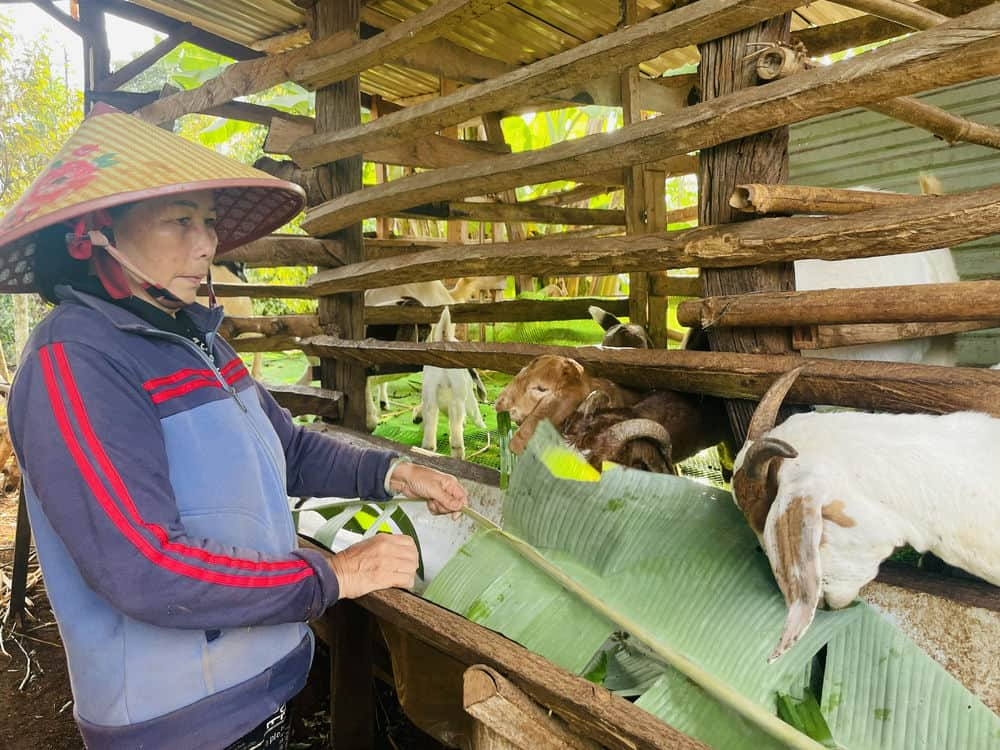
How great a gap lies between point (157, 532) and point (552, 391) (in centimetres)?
175

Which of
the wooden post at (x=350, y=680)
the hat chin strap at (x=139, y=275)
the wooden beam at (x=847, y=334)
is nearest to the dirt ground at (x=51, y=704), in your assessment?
the wooden post at (x=350, y=680)

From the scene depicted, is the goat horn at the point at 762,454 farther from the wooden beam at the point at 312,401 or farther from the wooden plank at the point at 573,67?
the wooden beam at the point at 312,401

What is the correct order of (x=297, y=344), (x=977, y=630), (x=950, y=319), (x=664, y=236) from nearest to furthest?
(x=977, y=630) → (x=950, y=319) → (x=664, y=236) → (x=297, y=344)

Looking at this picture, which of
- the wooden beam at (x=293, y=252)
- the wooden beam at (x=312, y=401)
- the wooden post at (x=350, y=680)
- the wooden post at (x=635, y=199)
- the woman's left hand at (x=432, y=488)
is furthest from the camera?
the wooden post at (x=635, y=199)

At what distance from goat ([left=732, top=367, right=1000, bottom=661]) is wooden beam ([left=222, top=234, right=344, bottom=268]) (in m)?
3.13

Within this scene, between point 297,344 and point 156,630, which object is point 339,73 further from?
point 156,630

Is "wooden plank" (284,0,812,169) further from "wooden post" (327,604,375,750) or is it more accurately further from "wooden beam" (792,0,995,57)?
"wooden post" (327,604,375,750)

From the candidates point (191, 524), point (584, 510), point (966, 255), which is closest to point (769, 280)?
point (584, 510)

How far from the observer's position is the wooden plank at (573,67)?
Result: 2.05m

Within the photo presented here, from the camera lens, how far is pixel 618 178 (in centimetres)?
585

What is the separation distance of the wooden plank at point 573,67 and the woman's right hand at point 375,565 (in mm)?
1795

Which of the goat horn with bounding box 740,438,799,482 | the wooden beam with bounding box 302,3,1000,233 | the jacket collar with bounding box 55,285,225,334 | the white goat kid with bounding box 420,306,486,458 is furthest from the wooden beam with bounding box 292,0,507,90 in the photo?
the white goat kid with bounding box 420,306,486,458

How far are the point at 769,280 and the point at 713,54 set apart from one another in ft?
2.50

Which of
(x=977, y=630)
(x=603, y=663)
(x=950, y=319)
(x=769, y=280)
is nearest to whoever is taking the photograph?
(x=977, y=630)
